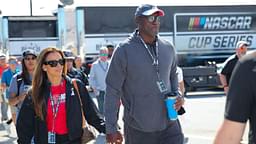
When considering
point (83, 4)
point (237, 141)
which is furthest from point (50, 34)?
point (237, 141)

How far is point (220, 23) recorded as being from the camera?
1016 inches

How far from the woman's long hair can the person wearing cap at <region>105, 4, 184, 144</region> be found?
502mm

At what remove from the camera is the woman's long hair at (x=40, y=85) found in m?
4.77

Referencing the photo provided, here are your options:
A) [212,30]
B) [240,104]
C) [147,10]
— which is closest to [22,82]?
[147,10]

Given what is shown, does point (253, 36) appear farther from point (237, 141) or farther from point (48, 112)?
point (237, 141)

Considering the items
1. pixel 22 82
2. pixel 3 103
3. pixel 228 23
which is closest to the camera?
pixel 22 82

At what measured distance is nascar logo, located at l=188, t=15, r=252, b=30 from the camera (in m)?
25.6

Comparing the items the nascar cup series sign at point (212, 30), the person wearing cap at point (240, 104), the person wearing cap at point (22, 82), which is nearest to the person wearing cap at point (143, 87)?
the person wearing cap at point (240, 104)

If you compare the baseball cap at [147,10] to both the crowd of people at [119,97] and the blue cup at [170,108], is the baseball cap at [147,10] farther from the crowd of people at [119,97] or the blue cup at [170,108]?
the blue cup at [170,108]

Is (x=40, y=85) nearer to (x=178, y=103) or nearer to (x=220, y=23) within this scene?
(x=178, y=103)

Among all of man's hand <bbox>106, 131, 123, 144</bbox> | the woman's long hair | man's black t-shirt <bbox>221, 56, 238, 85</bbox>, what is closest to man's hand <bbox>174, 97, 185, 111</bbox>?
man's hand <bbox>106, 131, 123, 144</bbox>

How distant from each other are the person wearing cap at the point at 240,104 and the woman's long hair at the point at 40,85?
7.29 feet

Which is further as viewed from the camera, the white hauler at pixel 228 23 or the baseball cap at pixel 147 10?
the white hauler at pixel 228 23

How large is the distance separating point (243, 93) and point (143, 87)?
2330 mm
